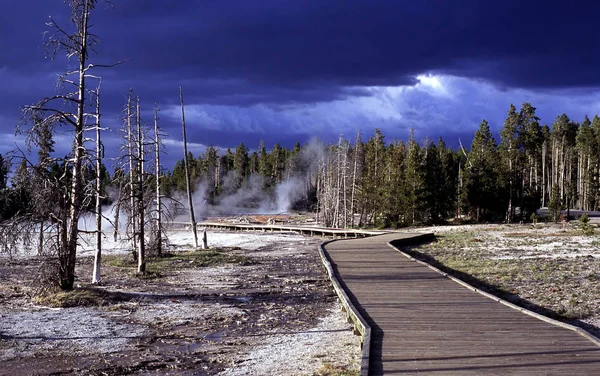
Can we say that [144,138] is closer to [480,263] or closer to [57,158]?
[57,158]

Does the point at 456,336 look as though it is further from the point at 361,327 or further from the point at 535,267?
the point at 535,267

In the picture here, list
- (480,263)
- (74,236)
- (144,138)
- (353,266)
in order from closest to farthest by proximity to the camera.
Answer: (74,236) → (353,266) → (480,263) → (144,138)

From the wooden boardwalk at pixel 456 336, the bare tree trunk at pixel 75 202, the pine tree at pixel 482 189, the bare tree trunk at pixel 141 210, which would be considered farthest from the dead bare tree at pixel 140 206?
the pine tree at pixel 482 189

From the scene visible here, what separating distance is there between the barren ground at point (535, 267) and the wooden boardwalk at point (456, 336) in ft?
6.20

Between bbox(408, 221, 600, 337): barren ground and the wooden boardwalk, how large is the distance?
6.20 ft

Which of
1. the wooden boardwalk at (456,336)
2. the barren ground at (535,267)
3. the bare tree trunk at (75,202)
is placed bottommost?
the barren ground at (535,267)

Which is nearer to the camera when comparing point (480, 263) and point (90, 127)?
point (90, 127)

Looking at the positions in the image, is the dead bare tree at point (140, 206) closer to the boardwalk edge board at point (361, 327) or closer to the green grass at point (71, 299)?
the green grass at point (71, 299)

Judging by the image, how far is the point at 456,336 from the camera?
10.7m

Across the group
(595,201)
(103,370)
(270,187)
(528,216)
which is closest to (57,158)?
(103,370)

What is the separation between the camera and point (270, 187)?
4498 inches

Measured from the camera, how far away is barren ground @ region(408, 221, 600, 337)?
50.7ft

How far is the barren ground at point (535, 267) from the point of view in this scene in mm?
15445

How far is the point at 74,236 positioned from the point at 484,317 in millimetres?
11410
